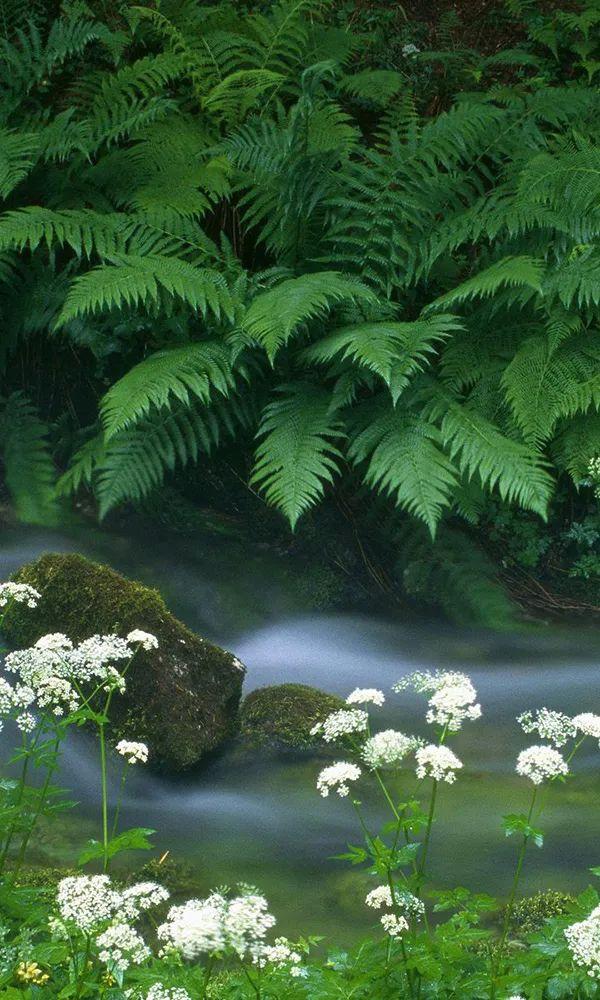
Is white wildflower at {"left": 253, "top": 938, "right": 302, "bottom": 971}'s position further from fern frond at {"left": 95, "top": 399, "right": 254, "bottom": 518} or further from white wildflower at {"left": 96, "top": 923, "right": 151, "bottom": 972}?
fern frond at {"left": 95, "top": 399, "right": 254, "bottom": 518}

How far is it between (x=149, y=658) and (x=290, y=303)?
1421 mm

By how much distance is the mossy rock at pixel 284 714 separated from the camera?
344cm

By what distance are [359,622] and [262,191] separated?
2020mm

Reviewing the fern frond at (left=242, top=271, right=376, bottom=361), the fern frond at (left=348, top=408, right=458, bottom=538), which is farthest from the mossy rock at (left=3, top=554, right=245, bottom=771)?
the fern frond at (left=242, top=271, right=376, bottom=361)

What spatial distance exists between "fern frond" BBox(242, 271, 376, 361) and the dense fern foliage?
0.01 metres

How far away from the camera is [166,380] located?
4051 millimetres

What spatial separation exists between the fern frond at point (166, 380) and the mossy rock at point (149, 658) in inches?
22.4

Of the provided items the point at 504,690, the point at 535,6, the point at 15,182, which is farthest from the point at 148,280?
the point at 535,6

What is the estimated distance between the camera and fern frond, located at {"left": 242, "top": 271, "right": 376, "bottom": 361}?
3.89m

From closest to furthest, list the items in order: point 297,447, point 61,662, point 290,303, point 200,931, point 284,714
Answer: point 200,931 → point 61,662 → point 284,714 → point 290,303 → point 297,447

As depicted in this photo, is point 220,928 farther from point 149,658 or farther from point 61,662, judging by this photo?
point 149,658

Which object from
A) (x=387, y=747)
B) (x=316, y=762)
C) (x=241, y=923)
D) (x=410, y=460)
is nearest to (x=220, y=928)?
(x=241, y=923)

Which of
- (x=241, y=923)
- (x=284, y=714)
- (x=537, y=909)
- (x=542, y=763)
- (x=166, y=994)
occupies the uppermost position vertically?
(x=284, y=714)

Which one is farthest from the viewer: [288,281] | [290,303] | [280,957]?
[288,281]
